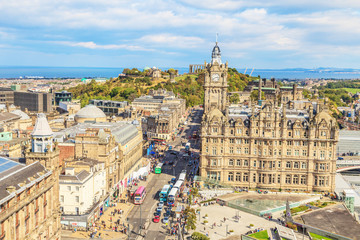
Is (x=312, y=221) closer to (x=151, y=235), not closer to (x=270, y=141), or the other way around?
(x=270, y=141)

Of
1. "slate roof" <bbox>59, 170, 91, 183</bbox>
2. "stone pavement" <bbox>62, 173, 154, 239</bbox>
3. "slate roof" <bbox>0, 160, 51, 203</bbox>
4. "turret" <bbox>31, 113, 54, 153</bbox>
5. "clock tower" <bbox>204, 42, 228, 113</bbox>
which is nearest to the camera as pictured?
"slate roof" <bbox>0, 160, 51, 203</bbox>

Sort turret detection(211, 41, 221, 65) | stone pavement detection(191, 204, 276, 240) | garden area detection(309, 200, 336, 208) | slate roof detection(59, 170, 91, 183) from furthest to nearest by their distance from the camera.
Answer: turret detection(211, 41, 221, 65) → garden area detection(309, 200, 336, 208) → stone pavement detection(191, 204, 276, 240) → slate roof detection(59, 170, 91, 183)

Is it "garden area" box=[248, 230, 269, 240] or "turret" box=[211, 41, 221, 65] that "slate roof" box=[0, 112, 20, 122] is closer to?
"turret" box=[211, 41, 221, 65]

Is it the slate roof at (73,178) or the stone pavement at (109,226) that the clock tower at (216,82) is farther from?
the slate roof at (73,178)

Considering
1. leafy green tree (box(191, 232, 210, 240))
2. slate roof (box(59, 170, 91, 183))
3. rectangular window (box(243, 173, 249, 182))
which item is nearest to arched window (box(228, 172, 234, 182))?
rectangular window (box(243, 173, 249, 182))

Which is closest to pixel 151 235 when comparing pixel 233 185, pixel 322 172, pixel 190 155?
pixel 233 185
